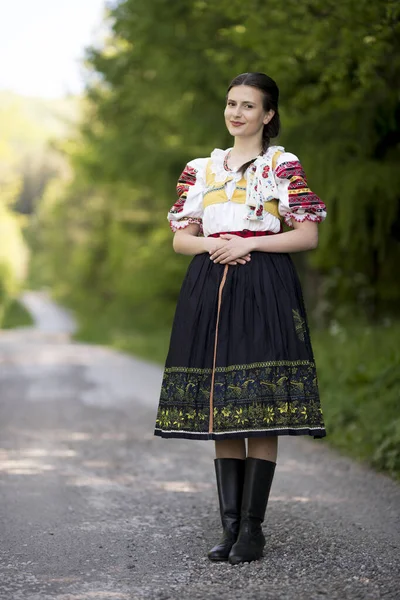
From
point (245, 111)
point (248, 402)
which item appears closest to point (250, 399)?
point (248, 402)

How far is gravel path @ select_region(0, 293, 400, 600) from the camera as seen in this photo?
332 centimetres

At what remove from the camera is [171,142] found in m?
17.7

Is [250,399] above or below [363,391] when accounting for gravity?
below

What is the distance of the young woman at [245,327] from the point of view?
3.63m

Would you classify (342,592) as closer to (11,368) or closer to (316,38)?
(316,38)

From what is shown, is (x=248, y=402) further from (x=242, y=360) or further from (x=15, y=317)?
(x=15, y=317)

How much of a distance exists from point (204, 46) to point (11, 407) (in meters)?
4.34

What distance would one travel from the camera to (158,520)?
441 centimetres

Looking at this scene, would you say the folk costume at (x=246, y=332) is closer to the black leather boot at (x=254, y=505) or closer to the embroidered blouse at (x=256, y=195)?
the embroidered blouse at (x=256, y=195)

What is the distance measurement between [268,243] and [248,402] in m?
0.64

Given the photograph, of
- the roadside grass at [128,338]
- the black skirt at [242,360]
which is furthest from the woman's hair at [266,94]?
the roadside grass at [128,338]

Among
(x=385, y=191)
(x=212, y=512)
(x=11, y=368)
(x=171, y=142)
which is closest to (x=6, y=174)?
(x=171, y=142)

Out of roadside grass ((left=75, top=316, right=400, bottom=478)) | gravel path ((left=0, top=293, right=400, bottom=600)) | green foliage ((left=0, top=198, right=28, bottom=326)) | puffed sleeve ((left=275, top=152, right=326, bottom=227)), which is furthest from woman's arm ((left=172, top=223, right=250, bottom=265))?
green foliage ((left=0, top=198, right=28, bottom=326))

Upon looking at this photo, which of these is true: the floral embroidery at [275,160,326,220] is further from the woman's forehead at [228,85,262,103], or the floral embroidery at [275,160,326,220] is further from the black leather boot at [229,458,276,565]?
the black leather boot at [229,458,276,565]
